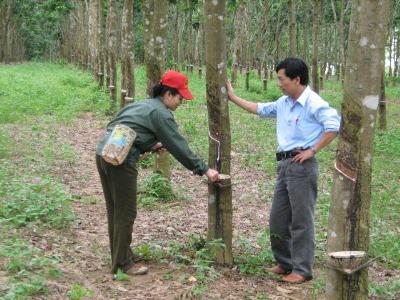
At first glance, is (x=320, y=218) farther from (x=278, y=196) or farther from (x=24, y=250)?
(x=24, y=250)

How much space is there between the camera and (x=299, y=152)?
514 centimetres

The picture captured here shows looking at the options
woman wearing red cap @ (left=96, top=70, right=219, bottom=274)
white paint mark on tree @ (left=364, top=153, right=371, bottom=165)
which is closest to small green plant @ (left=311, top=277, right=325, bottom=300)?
woman wearing red cap @ (left=96, top=70, right=219, bottom=274)

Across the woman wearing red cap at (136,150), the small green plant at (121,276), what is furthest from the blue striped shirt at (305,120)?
the small green plant at (121,276)

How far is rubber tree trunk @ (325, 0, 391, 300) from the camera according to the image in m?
3.56

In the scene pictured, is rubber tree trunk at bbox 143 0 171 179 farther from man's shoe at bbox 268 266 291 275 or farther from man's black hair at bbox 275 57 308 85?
man's black hair at bbox 275 57 308 85

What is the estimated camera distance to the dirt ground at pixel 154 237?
16.2 ft

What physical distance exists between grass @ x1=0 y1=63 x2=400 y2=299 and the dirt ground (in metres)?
0.16

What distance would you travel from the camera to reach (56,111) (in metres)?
15.7

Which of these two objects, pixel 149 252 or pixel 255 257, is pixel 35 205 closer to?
pixel 149 252

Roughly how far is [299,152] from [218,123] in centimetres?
82

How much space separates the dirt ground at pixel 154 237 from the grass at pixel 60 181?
0.52 ft

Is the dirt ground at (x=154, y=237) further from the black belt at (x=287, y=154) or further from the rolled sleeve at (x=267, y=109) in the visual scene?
the rolled sleeve at (x=267, y=109)

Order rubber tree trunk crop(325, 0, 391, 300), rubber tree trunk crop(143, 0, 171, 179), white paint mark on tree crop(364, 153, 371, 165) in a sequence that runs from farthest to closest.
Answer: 1. rubber tree trunk crop(143, 0, 171, 179)
2. white paint mark on tree crop(364, 153, 371, 165)
3. rubber tree trunk crop(325, 0, 391, 300)

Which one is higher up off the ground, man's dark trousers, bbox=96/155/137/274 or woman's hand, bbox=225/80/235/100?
woman's hand, bbox=225/80/235/100
